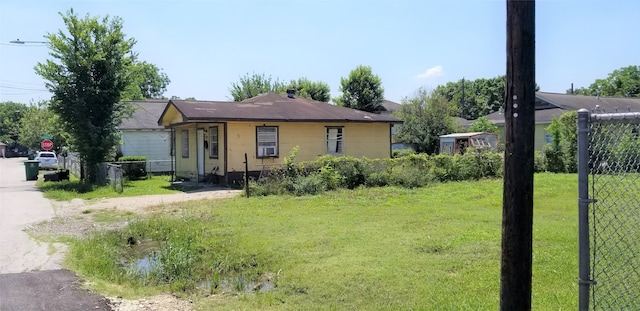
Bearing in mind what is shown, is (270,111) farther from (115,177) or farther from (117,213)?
(117,213)

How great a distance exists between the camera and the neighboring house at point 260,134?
2081 centimetres

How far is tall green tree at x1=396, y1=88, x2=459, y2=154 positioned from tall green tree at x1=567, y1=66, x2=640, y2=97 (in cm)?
3739

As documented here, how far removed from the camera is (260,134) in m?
21.6

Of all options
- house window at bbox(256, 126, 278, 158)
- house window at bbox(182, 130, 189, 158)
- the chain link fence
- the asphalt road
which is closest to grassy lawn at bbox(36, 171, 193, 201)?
the chain link fence

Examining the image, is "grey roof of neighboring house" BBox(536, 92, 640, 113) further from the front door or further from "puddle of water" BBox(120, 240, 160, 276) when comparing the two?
"puddle of water" BBox(120, 240, 160, 276)

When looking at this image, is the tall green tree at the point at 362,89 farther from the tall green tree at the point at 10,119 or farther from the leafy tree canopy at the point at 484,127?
the tall green tree at the point at 10,119

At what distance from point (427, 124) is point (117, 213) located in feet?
92.2

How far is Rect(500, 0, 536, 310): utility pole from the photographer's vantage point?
313 centimetres

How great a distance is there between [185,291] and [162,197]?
11.6m

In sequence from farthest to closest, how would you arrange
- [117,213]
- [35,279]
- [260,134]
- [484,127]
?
[484,127]
[260,134]
[117,213]
[35,279]

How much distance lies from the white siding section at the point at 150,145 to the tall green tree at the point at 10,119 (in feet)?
229

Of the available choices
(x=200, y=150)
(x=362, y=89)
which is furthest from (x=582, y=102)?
(x=200, y=150)

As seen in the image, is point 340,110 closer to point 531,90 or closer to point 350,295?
point 350,295

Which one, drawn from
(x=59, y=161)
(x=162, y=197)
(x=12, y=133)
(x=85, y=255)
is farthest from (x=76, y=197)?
(x=12, y=133)
